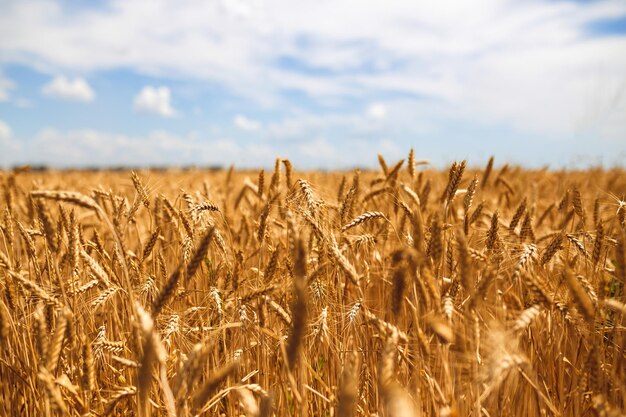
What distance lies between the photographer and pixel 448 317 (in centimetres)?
144

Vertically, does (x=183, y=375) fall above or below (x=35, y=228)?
below

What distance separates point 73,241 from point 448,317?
1.48 m

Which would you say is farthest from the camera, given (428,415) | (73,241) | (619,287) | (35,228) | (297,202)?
(619,287)

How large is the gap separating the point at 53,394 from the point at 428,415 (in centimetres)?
126

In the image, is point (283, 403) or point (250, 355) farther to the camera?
point (250, 355)

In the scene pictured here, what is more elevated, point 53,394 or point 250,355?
point 53,394

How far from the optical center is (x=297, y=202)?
2.12 metres

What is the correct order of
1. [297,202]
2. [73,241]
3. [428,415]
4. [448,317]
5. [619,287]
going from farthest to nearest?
[619,287]
[297,202]
[73,241]
[428,415]
[448,317]

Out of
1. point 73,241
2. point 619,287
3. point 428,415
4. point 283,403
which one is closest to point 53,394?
point 73,241

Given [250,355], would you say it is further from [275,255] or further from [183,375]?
[183,375]

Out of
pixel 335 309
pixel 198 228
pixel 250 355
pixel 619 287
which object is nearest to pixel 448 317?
pixel 335 309

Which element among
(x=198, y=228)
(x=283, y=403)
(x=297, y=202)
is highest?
(x=297, y=202)

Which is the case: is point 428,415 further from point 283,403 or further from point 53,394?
point 53,394

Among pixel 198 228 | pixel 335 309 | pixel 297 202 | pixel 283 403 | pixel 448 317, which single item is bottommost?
pixel 283 403
